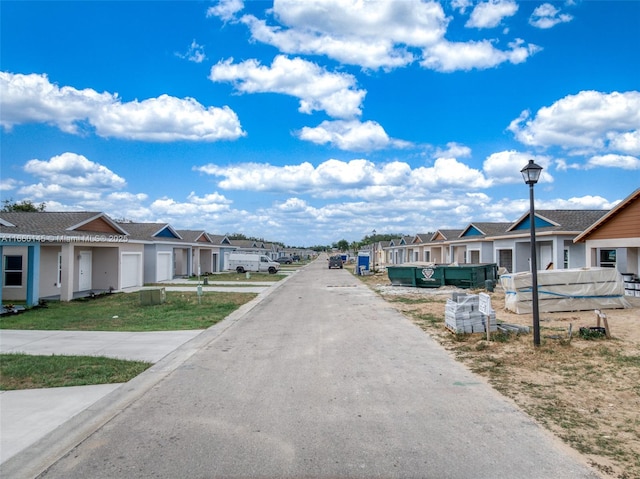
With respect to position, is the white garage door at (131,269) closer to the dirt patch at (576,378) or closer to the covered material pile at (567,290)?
the dirt patch at (576,378)

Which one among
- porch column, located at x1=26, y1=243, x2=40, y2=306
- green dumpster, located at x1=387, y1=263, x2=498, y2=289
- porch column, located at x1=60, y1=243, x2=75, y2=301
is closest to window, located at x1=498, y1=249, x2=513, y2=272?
green dumpster, located at x1=387, y1=263, x2=498, y2=289

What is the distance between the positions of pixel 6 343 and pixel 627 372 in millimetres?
13275

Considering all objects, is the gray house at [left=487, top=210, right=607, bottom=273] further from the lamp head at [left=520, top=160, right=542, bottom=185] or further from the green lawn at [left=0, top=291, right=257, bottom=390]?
the green lawn at [left=0, top=291, right=257, bottom=390]

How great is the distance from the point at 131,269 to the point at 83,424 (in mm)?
24152

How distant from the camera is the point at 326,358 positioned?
948cm

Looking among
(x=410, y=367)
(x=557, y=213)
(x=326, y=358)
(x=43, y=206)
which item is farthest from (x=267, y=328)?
(x=43, y=206)

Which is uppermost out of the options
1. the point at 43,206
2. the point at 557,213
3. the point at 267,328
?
the point at 43,206

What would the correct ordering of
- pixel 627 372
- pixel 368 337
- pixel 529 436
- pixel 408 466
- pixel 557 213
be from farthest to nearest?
pixel 557 213 < pixel 368 337 < pixel 627 372 < pixel 529 436 < pixel 408 466

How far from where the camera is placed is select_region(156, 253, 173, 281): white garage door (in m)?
34.0

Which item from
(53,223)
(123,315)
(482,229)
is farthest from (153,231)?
(482,229)

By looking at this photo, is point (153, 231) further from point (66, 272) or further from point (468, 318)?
point (468, 318)

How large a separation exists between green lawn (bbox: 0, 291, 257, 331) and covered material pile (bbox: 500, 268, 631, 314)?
10.5 metres

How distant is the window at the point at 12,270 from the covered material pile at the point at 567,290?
21.2 metres

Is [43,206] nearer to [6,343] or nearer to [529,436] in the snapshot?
[6,343]
